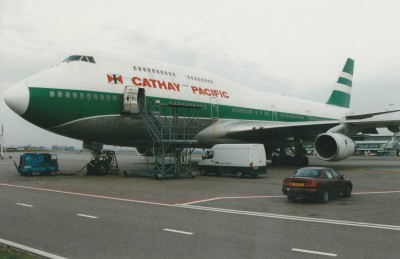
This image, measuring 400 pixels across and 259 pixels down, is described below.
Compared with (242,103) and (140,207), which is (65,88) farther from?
(242,103)

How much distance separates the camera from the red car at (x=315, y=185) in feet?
42.8

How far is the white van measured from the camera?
22266 millimetres

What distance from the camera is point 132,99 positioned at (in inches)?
869

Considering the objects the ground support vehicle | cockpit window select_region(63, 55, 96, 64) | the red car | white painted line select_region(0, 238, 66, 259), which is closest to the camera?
white painted line select_region(0, 238, 66, 259)

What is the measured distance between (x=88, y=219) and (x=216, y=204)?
14.7 feet

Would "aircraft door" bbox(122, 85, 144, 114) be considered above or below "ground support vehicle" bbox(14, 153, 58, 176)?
above

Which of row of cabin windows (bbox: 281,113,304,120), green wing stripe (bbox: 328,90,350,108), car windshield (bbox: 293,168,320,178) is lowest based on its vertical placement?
car windshield (bbox: 293,168,320,178)

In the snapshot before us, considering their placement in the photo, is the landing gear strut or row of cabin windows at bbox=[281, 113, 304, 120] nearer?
the landing gear strut

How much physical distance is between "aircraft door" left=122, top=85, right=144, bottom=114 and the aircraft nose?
4978 mm

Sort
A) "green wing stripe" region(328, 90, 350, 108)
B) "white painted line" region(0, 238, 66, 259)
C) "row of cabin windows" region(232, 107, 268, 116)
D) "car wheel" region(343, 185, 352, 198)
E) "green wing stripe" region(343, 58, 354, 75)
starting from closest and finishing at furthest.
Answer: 1. "white painted line" region(0, 238, 66, 259)
2. "car wheel" region(343, 185, 352, 198)
3. "row of cabin windows" region(232, 107, 268, 116)
4. "green wing stripe" region(328, 90, 350, 108)
5. "green wing stripe" region(343, 58, 354, 75)

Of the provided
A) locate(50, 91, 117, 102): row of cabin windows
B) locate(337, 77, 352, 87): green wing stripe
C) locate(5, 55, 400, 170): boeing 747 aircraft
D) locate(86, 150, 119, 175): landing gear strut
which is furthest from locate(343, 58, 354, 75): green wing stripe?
locate(50, 91, 117, 102): row of cabin windows

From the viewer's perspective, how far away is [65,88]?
20.3 meters

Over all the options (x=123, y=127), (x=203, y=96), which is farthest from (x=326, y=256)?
(x=203, y=96)

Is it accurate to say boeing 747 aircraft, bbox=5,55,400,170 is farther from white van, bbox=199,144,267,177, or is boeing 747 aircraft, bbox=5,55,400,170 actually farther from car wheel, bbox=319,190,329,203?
car wheel, bbox=319,190,329,203
